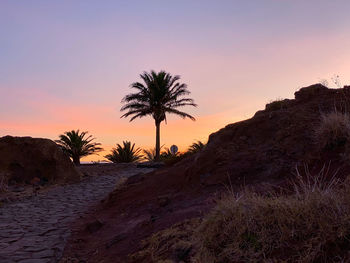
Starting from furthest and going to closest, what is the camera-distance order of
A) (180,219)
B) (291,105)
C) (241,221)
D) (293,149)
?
(291,105) < (293,149) < (180,219) < (241,221)

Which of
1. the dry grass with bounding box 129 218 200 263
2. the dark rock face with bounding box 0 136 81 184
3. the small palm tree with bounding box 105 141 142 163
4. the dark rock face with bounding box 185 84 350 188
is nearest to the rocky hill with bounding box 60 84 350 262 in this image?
the dark rock face with bounding box 185 84 350 188

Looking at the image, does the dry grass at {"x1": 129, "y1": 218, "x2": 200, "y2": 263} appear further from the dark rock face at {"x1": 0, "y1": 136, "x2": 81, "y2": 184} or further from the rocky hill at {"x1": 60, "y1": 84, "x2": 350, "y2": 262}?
the dark rock face at {"x1": 0, "y1": 136, "x2": 81, "y2": 184}

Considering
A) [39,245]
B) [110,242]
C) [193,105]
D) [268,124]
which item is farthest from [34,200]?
[193,105]

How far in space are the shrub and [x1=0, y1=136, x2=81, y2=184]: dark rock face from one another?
12208mm

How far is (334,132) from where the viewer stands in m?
7.24

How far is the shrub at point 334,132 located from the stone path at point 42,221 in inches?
206

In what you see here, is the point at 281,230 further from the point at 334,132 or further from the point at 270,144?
the point at 270,144

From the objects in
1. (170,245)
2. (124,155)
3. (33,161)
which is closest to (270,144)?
(170,245)

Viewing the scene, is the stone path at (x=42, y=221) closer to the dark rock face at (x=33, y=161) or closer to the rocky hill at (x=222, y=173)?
the rocky hill at (x=222, y=173)

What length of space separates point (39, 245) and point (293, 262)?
498 cm

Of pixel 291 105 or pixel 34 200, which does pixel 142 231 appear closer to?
pixel 291 105

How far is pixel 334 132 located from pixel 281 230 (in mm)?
4239

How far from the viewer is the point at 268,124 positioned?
963 centimetres

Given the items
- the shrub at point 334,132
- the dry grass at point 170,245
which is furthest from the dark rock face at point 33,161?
the dry grass at point 170,245
